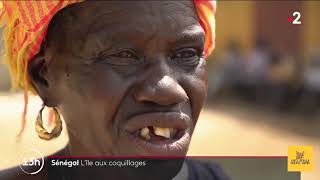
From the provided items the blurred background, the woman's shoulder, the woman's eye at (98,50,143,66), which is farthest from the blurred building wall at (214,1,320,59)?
the woman's eye at (98,50,143,66)

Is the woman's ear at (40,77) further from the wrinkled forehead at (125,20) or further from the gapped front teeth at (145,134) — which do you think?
the gapped front teeth at (145,134)

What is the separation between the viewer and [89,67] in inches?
53.7

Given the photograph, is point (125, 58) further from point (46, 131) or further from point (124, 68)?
point (46, 131)

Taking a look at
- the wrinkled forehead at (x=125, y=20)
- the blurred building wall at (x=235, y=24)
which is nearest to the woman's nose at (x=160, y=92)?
the wrinkled forehead at (x=125, y=20)

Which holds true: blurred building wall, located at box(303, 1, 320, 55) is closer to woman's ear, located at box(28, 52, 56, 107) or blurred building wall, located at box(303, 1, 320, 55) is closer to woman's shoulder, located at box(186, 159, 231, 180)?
woman's shoulder, located at box(186, 159, 231, 180)

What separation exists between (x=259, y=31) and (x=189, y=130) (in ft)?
26.6

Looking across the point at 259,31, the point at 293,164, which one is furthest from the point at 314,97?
the point at 293,164

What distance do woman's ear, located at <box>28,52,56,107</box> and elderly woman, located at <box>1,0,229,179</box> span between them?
0.09ft

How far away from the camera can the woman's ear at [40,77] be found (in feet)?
4.91

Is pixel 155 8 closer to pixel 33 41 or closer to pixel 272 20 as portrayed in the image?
pixel 33 41

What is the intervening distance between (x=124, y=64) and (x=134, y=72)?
0.11 ft

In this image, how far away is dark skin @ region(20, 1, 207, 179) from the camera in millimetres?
1296

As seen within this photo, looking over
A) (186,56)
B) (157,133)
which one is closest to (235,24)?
(186,56)

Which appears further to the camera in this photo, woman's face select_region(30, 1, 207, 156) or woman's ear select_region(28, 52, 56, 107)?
woman's ear select_region(28, 52, 56, 107)
